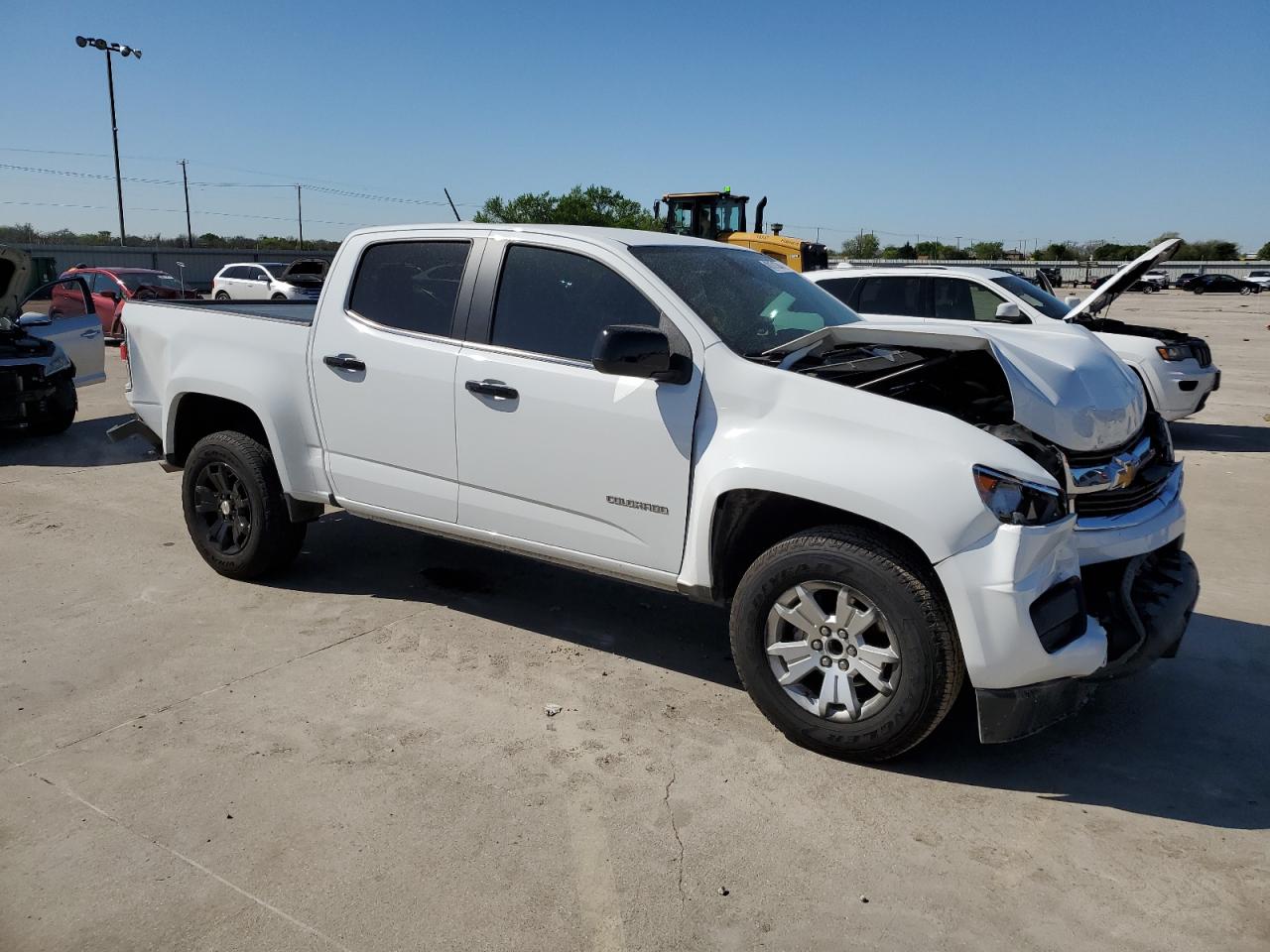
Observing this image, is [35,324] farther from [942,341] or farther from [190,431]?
[942,341]

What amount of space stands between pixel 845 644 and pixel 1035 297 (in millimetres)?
7538

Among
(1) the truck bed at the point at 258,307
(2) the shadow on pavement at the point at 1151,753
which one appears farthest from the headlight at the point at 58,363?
(2) the shadow on pavement at the point at 1151,753

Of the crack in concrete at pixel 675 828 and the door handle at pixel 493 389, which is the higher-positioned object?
the door handle at pixel 493 389

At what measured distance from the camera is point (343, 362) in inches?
193

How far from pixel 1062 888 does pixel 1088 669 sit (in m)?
0.76

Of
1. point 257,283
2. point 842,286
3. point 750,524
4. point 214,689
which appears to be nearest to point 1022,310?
point 842,286

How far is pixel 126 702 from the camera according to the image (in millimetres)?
4160

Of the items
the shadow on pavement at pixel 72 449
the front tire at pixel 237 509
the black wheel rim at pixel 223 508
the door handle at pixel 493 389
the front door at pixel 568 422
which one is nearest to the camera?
the front door at pixel 568 422

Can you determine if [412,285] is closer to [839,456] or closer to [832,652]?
[839,456]

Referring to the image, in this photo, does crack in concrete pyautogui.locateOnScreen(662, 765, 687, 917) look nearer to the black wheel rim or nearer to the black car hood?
the black wheel rim

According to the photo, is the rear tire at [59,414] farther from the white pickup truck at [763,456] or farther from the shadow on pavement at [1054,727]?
the white pickup truck at [763,456]

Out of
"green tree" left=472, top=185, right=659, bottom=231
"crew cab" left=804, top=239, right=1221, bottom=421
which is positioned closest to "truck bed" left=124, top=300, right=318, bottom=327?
"crew cab" left=804, top=239, right=1221, bottom=421

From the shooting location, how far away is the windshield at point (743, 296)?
4.12m

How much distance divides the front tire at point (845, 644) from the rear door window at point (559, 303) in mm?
1214
